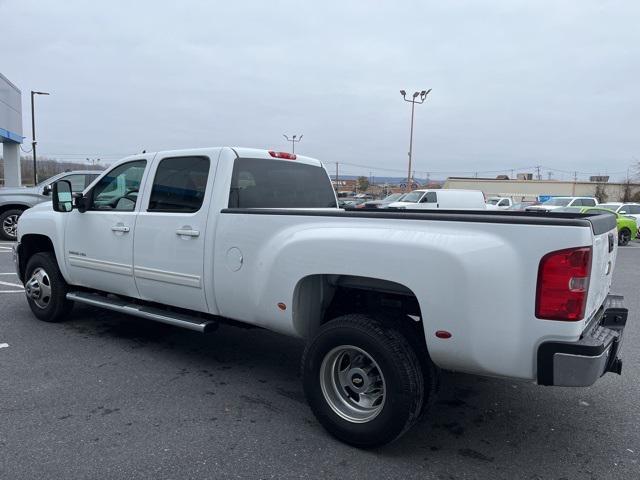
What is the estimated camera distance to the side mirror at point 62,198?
5.25m

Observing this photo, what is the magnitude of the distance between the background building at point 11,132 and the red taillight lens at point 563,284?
99.3 ft

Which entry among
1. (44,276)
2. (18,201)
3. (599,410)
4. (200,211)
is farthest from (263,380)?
(18,201)

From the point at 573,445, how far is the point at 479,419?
2.03 ft

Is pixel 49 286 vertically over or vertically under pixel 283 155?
under

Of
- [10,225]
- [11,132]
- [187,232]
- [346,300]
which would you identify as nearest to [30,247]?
[187,232]

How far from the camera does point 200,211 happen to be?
4.13 m

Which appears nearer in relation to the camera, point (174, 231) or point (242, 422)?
point (242, 422)

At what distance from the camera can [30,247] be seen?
602cm

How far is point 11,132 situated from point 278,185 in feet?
96.4

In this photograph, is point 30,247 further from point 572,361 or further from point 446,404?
point 572,361

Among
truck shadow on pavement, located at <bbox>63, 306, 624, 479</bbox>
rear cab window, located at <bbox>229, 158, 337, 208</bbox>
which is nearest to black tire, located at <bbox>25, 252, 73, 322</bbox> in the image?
truck shadow on pavement, located at <bbox>63, 306, 624, 479</bbox>

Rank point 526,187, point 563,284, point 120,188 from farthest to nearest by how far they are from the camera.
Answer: point 526,187 < point 120,188 < point 563,284

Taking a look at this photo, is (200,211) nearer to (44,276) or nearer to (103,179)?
(103,179)

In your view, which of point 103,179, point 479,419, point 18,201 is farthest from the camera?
point 18,201
